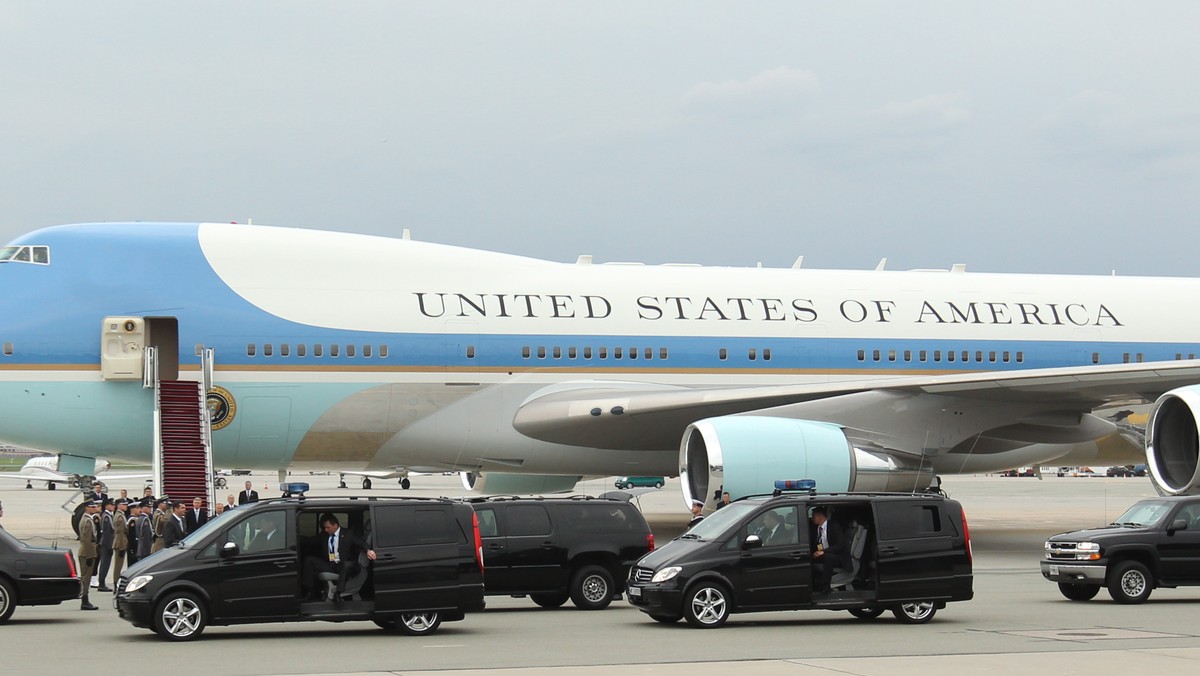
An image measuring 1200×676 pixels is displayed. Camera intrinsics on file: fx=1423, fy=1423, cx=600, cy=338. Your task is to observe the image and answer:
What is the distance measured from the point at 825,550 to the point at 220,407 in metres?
12.3

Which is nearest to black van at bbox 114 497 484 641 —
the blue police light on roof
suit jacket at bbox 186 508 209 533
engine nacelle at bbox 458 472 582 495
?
the blue police light on roof

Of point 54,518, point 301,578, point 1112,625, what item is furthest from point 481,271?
point 54,518

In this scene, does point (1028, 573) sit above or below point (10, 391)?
below

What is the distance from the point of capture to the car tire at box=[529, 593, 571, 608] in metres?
16.6

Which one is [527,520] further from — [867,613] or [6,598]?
[6,598]

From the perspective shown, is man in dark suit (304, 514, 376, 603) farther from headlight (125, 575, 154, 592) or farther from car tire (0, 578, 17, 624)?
car tire (0, 578, 17, 624)

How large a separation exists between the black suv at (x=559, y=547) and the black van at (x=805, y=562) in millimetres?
1685

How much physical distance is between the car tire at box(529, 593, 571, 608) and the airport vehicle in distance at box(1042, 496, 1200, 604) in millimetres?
5742

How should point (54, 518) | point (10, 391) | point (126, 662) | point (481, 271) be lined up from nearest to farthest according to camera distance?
point (126, 662) < point (10, 391) < point (481, 271) < point (54, 518)

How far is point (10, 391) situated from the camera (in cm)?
2253

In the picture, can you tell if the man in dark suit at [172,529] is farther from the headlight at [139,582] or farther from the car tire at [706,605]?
the car tire at [706,605]

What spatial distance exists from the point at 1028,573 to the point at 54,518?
24.4 m

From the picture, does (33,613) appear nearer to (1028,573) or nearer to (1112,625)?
(1112,625)

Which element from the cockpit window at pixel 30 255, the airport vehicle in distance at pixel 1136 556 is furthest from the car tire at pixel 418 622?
the cockpit window at pixel 30 255
